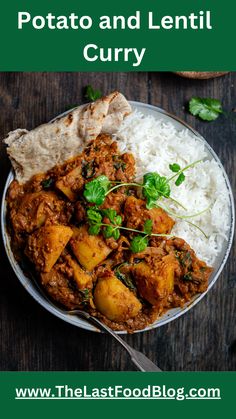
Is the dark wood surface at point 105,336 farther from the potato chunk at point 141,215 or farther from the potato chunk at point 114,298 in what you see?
the potato chunk at point 141,215

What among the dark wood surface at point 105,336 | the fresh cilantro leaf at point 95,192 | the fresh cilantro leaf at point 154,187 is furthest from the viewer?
the dark wood surface at point 105,336

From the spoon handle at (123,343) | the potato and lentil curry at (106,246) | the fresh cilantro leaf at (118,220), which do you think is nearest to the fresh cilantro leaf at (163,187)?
the potato and lentil curry at (106,246)

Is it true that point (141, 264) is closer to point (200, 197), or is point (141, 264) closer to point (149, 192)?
point (149, 192)

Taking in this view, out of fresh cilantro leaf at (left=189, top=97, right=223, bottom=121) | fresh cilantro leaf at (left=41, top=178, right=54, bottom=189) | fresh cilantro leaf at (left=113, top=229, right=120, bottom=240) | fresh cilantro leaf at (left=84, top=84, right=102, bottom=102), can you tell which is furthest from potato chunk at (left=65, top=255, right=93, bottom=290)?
fresh cilantro leaf at (left=189, top=97, right=223, bottom=121)

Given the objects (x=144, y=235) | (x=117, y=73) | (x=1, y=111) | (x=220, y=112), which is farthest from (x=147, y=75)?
(x=144, y=235)

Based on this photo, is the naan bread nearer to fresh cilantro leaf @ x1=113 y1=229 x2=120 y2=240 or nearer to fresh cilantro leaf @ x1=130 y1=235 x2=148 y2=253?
fresh cilantro leaf @ x1=113 y1=229 x2=120 y2=240

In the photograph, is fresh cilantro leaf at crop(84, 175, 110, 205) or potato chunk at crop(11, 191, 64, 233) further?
potato chunk at crop(11, 191, 64, 233)

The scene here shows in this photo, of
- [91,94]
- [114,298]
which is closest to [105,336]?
[114,298]

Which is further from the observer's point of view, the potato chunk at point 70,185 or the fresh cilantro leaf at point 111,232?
the potato chunk at point 70,185
